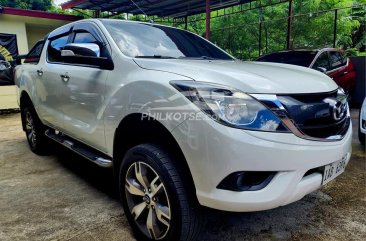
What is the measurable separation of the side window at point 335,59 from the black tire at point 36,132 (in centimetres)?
668

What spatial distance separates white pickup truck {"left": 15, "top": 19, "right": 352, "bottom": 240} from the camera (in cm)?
180

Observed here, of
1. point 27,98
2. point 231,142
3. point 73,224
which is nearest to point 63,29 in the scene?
point 27,98

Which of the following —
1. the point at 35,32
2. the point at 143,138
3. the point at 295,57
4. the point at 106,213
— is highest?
the point at 35,32

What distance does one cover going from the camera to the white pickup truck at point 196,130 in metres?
1.80

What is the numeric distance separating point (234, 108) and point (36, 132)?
362cm

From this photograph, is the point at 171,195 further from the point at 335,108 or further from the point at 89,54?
the point at 89,54

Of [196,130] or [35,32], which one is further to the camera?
[35,32]

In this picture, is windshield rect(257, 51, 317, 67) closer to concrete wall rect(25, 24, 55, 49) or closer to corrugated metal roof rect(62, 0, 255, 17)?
corrugated metal roof rect(62, 0, 255, 17)

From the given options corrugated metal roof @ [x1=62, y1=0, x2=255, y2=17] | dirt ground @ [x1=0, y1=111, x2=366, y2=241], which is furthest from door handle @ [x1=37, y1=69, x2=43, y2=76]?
corrugated metal roof @ [x1=62, y1=0, x2=255, y2=17]

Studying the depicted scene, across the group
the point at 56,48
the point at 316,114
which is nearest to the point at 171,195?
the point at 316,114

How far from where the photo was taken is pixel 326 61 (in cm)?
775

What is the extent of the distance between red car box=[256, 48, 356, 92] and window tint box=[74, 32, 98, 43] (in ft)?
16.9

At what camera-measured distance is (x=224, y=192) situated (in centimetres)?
182

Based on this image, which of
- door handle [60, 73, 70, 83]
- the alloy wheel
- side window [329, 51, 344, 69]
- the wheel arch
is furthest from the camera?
side window [329, 51, 344, 69]
